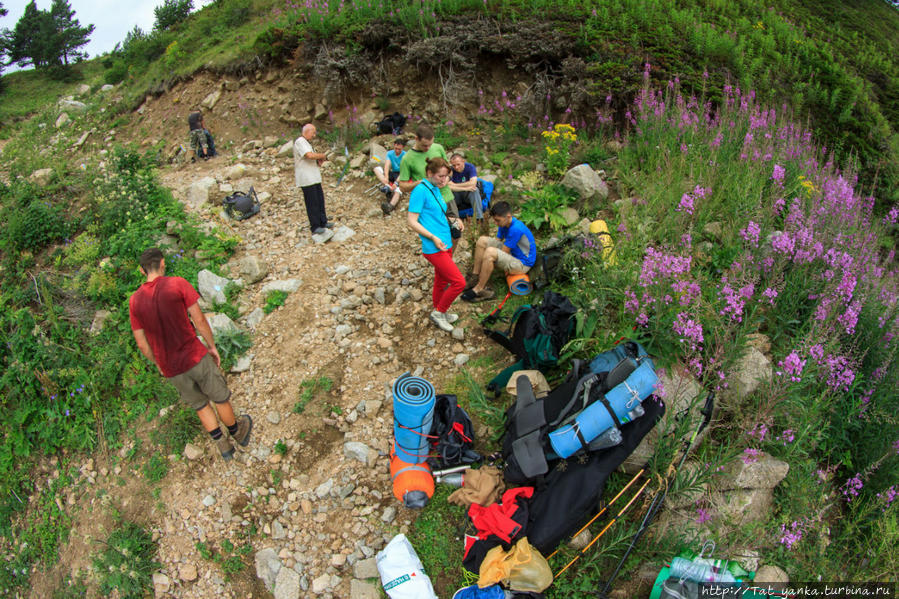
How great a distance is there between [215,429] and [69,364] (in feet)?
11.6

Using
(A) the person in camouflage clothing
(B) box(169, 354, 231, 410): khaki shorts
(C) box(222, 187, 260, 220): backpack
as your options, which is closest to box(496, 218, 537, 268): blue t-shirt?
(B) box(169, 354, 231, 410): khaki shorts

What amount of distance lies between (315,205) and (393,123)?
373 centimetres

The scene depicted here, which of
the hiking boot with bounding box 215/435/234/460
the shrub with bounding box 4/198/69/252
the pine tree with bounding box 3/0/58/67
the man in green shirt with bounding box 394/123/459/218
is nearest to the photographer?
the hiking boot with bounding box 215/435/234/460

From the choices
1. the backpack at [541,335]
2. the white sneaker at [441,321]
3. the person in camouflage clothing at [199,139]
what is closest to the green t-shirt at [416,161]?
the white sneaker at [441,321]

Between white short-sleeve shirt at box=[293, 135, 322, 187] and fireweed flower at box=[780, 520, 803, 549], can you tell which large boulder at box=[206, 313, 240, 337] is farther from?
fireweed flower at box=[780, 520, 803, 549]

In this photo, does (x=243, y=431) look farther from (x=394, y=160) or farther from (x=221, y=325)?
(x=394, y=160)

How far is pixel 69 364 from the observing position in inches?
263

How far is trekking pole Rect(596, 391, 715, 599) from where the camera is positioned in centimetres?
346

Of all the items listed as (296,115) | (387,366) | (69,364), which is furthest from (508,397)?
(296,115)

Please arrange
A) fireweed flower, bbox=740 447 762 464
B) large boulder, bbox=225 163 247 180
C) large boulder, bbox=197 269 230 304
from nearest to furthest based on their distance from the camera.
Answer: fireweed flower, bbox=740 447 762 464, large boulder, bbox=197 269 230 304, large boulder, bbox=225 163 247 180

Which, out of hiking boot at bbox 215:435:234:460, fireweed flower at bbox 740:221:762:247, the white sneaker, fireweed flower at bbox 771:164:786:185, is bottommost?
hiking boot at bbox 215:435:234:460

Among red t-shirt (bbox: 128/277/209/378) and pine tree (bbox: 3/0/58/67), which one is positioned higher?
red t-shirt (bbox: 128/277/209/378)

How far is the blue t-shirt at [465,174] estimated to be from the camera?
24.7 feet

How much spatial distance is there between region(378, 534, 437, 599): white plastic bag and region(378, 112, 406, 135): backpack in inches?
353
